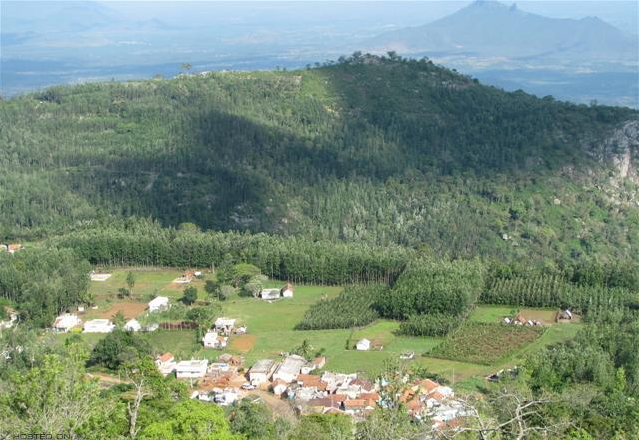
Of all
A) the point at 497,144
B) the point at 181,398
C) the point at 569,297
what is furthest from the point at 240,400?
the point at 497,144

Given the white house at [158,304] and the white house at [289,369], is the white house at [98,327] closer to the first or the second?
the white house at [158,304]

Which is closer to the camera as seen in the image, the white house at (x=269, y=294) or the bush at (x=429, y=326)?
the bush at (x=429, y=326)

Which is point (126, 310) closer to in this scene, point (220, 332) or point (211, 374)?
point (220, 332)

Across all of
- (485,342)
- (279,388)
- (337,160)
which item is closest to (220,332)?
(279,388)

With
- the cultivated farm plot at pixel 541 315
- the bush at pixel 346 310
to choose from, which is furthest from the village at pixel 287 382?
the cultivated farm plot at pixel 541 315

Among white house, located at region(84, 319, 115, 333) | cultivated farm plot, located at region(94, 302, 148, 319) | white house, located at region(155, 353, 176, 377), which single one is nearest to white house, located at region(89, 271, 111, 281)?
cultivated farm plot, located at region(94, 302, 148, 319)

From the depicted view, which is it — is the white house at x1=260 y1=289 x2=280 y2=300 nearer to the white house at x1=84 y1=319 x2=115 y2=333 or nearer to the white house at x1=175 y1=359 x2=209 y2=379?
the white house at x1=84 y1=319 x2=115 y2=333
